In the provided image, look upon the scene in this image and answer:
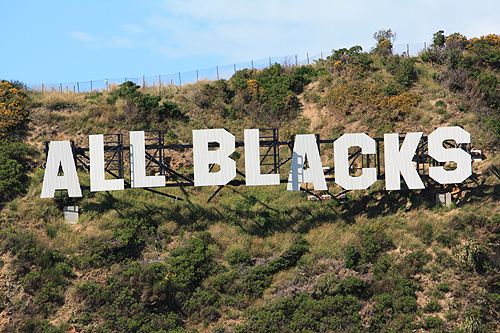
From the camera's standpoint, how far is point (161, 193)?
34.7m

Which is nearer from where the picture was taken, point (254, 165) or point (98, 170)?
point (98, 170)

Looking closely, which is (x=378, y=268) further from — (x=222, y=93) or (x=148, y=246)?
(x=222, y=93)

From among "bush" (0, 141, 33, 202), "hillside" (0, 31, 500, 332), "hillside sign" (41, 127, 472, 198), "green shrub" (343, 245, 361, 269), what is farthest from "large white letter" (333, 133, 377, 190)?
"bush" (0, 141, 33, 202)

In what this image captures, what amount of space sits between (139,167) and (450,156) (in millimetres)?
19857

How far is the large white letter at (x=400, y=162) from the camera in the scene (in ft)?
109

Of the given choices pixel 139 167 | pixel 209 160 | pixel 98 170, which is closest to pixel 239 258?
pixel 209 160

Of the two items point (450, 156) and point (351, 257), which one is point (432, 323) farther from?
point (450, 156)

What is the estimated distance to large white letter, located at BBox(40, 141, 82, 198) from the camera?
106 feet

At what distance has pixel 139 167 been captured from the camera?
107 feet

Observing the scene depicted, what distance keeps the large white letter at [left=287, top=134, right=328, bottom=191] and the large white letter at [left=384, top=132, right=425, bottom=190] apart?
433 cm

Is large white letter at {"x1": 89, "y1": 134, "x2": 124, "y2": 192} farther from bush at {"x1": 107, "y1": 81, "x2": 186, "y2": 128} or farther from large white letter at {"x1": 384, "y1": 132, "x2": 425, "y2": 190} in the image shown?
large white letter at {"x1": 384, "y1": 132, "x2": 425, "y2": 190}

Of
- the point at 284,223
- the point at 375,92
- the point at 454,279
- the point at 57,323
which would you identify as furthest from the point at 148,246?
the point at 375,92

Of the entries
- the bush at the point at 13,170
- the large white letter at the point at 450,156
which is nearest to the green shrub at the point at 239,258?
the large white letter at the point at 450,156

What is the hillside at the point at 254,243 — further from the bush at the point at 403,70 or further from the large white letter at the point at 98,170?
the large white letter at the point at 98,170
